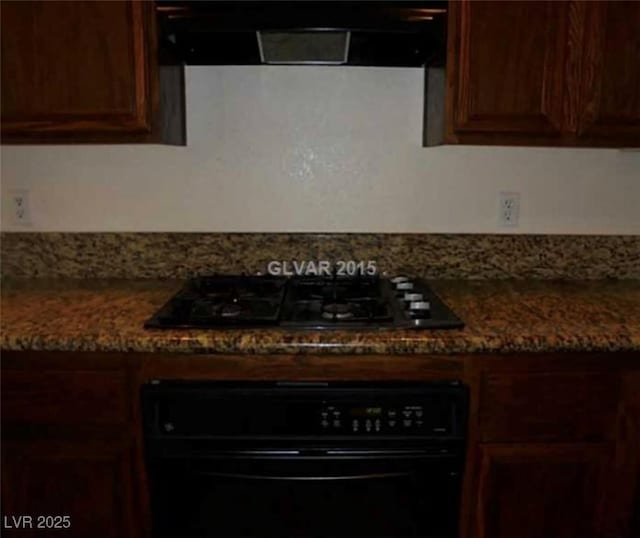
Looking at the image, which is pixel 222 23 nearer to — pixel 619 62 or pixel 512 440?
pixel 619 62

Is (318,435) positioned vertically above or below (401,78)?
below

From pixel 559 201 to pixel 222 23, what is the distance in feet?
3.93

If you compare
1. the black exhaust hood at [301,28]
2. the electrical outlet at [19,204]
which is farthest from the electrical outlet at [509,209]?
the electrical outlet at [19,204]

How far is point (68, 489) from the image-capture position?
4.77 ft

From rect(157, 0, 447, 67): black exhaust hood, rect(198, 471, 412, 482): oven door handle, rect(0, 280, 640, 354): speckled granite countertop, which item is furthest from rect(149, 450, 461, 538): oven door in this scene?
rect(157, 0, 447, 67): black exhaust hood

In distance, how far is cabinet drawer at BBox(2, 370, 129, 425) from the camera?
1.42 metres

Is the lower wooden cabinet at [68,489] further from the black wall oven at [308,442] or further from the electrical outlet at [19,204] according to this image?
the electrical outlet at [19,204]

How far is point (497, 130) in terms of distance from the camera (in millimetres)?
1612

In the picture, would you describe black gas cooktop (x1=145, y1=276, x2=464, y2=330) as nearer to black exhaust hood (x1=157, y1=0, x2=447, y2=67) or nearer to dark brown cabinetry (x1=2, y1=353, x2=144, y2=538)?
dark brown cabinetry (x1=2, y1=353, x2=144, y2=538)

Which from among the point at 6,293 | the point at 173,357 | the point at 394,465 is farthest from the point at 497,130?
the point at 6,293

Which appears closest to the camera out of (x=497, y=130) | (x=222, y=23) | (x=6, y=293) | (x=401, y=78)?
(x=222, y=23)

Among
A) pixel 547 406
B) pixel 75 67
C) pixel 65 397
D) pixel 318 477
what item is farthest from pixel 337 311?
pixel 75 67

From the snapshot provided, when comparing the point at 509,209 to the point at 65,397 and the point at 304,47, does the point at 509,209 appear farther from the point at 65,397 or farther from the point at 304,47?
the point at 65,397

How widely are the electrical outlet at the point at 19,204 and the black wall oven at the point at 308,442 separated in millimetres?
900
